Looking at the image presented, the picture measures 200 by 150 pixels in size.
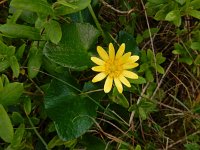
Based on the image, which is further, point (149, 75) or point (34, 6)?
point (149, 75)

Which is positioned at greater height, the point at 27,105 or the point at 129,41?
the point at 129,41

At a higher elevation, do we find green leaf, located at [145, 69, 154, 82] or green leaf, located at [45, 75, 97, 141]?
green leaf, located at [145, 69, 154, 82]

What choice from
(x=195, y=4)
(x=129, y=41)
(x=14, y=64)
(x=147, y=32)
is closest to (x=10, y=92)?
(x=14, y=64)

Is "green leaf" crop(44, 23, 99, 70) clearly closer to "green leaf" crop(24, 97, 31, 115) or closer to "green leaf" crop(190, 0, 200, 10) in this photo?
"green leaf" crop(24, 97, 31, 115)

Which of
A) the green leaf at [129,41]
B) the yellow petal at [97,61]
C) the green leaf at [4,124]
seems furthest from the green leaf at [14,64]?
the green leaf at [129,41]

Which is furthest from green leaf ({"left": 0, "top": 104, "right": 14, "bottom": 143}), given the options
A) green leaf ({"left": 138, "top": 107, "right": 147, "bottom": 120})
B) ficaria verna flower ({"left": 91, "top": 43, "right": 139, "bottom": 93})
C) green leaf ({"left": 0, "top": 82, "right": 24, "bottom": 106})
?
green leaf ({"left": 138, "top": 107, "right": 147, "bottom": 120})

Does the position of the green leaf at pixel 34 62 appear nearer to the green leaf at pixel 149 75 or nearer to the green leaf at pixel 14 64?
the green leaf at pixel 14 64

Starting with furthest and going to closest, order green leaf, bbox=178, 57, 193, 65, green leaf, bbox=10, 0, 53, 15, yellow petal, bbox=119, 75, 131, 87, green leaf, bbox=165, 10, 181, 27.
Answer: green leaf, bbox=178, 57, 193, 65
green leaf, bbox=165, 10, 181, 27
yellow petal, bbox=119, 75, 131, 87
green leaf, bbox=10, 0, 53, 15

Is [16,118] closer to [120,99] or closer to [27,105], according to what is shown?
[27,105]
